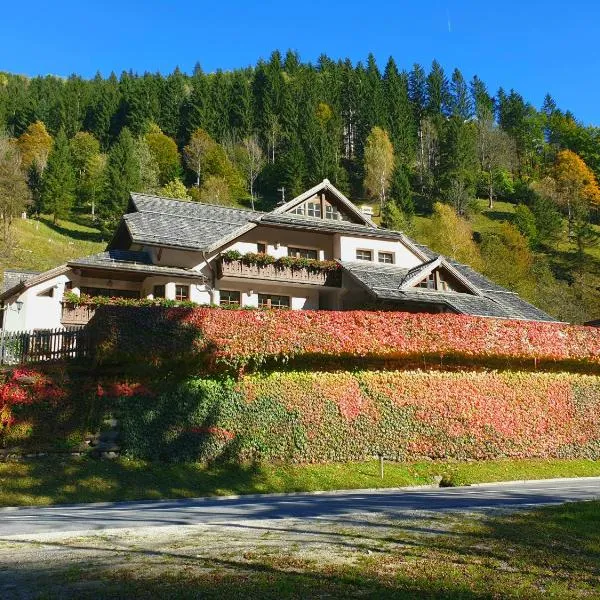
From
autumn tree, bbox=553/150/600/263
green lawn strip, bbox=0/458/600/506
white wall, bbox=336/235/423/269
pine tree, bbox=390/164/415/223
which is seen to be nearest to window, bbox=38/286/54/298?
green lawn strip, bbox=0/458/600/506

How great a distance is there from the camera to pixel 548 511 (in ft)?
34.9

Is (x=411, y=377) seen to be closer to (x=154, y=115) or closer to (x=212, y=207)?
(x=212, y=207)

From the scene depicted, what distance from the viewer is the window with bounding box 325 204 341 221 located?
38938mm

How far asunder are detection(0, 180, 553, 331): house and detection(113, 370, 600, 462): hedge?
20.8 feet

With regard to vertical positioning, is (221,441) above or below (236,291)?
below

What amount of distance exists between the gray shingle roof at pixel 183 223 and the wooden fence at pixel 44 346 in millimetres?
9555

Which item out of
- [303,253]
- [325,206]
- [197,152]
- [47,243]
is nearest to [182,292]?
[303,253]

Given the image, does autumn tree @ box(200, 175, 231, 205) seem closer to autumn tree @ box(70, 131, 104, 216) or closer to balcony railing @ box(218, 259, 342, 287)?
autumn tree @ box(70, 131, 104, 216)

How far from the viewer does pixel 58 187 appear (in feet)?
283

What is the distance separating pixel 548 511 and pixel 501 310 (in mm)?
24387

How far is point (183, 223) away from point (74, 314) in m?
8.93

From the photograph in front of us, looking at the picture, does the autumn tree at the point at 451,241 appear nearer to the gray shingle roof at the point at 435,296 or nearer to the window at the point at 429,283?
the gray shingle roof at the point at 435,296

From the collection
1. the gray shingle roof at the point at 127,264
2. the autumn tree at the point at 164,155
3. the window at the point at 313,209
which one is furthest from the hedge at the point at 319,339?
the autumn tree at the point at 164,155

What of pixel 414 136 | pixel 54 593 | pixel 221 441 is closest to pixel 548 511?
pixel 54 593
